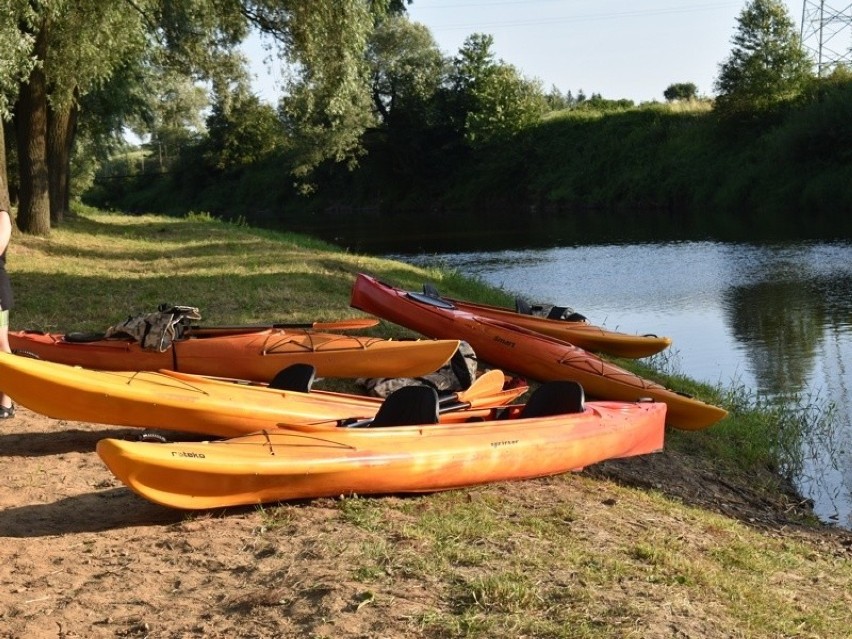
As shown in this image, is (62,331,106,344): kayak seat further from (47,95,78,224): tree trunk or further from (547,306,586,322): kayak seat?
(47,95,78,224): tree trunk

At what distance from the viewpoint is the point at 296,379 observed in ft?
19.9

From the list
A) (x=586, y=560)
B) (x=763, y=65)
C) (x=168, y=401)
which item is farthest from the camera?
(x=763, y=65)

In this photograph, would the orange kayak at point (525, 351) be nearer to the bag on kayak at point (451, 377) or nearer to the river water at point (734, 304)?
the bag on kayak at point (451, 377)

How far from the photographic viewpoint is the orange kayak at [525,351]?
745 cm

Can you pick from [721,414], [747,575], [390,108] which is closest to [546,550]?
[747,575]

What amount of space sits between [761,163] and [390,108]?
734 inches

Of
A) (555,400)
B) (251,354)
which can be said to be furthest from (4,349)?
(555,400)

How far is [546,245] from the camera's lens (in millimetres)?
24266

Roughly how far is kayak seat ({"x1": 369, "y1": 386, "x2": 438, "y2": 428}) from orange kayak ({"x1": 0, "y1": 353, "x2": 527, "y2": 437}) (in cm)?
28

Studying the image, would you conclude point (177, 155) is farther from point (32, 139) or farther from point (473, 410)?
Answer: point (473, 410)

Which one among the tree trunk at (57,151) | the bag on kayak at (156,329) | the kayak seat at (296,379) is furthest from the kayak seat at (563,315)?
the tree trunk at (57,151)

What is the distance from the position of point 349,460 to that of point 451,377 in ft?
10.1

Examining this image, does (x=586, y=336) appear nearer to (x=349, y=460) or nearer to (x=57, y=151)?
(x=349, y=460)

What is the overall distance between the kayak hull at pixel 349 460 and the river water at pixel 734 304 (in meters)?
2.12
